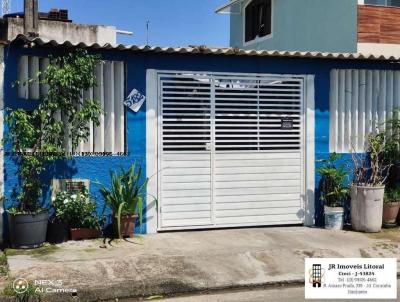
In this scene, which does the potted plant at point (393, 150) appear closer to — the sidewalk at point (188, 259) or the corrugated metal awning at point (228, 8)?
the sidewalk at point (188, 259)

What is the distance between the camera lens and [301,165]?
30.8 feet

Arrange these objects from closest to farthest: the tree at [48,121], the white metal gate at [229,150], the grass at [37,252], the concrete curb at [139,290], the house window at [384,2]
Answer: the concrete curb at [139,290] → the grass at [37,252] → the tree at [48,121] → the white metal gate at [229,150] → the house window at [384,2]

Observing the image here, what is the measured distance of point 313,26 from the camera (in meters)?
15.2

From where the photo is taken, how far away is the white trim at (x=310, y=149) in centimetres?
935


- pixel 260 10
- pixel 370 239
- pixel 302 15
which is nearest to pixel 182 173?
pixel 370 239

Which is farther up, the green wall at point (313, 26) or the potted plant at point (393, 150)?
the green wall at point (313, 26)

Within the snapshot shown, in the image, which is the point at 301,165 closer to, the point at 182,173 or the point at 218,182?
the point at 218,182

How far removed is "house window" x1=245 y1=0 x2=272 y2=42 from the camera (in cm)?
1825

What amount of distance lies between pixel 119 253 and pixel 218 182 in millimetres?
2332

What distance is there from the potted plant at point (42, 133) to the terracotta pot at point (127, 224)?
3.67ft

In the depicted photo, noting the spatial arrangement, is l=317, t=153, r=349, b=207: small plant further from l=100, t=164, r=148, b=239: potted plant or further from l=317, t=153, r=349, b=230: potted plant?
l=100, t=164, r=148, b=239: potted plant

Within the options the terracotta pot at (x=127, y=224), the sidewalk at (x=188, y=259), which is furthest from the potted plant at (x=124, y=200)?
the sidewalk at (x=188, y=259)

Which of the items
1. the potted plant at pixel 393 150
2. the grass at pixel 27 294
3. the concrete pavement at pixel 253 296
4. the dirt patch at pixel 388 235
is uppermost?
the potted plant at pixel 393 150

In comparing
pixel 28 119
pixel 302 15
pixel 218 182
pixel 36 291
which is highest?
pixel 302 15
